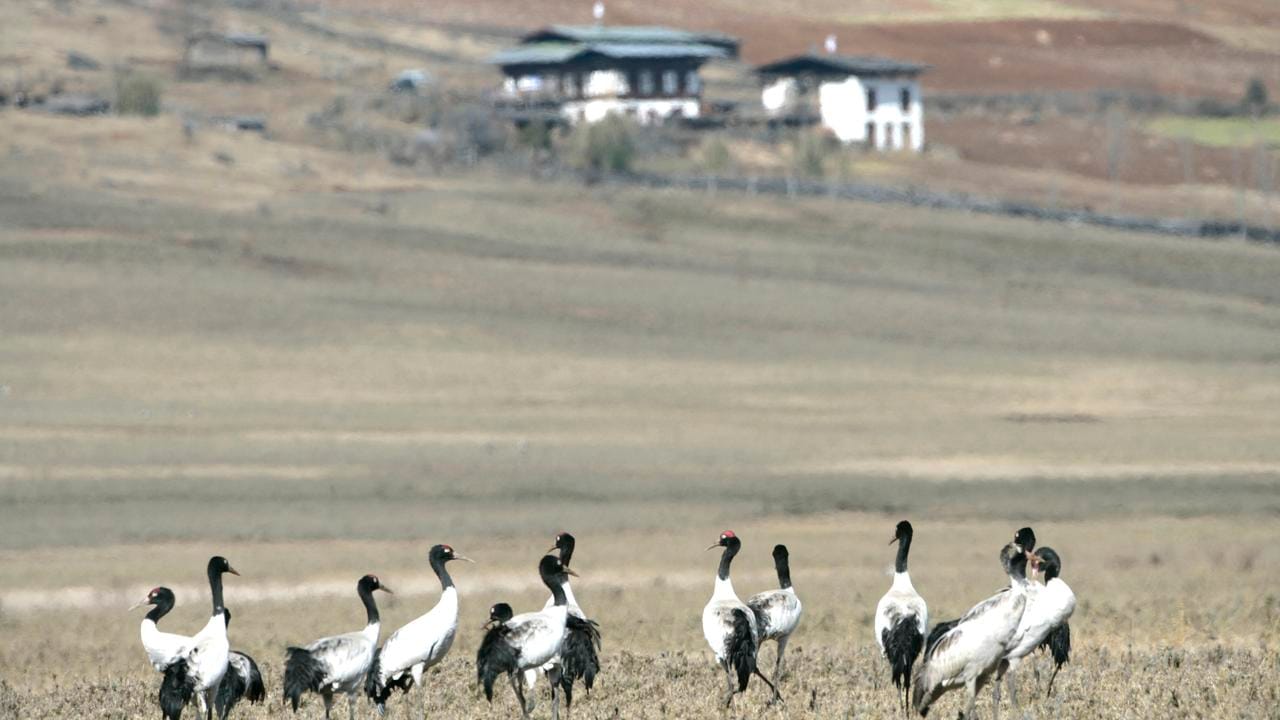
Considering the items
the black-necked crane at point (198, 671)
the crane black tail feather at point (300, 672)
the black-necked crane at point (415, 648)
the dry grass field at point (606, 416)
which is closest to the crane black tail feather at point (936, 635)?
the dry grass field at point (606, 416)

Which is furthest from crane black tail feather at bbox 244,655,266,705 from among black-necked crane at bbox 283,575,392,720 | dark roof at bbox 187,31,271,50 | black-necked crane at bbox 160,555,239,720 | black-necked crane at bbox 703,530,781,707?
dark roof at bbox 187,31,271,50

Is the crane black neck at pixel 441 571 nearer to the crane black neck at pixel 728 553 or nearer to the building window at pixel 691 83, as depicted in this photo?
the crane black neck at pixel 728 553

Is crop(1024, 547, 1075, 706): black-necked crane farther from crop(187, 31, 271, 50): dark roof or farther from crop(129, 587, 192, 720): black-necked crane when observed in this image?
crop(187, 31, 271, 50): dark roof

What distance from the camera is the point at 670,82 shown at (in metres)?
118

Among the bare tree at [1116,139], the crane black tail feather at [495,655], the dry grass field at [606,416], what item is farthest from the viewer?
the bare tree at [1116,139]

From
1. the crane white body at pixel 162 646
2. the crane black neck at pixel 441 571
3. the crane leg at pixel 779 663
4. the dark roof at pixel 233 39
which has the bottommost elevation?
the crane leg at pixel 779 663

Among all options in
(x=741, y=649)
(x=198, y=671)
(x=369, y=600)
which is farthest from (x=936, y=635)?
(x=198, y=671)

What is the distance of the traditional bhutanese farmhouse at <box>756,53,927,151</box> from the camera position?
391ft

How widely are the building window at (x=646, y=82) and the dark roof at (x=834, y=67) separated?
7282 mm

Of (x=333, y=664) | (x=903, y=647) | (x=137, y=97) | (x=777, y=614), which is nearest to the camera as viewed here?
(x=333, y=664)

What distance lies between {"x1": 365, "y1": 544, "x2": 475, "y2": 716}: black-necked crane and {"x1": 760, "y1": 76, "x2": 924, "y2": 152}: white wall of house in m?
102

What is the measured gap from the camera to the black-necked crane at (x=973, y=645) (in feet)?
55.0

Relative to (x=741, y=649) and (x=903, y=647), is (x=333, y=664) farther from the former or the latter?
(x=903, y=647)

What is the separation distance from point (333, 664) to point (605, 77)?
100 meters
